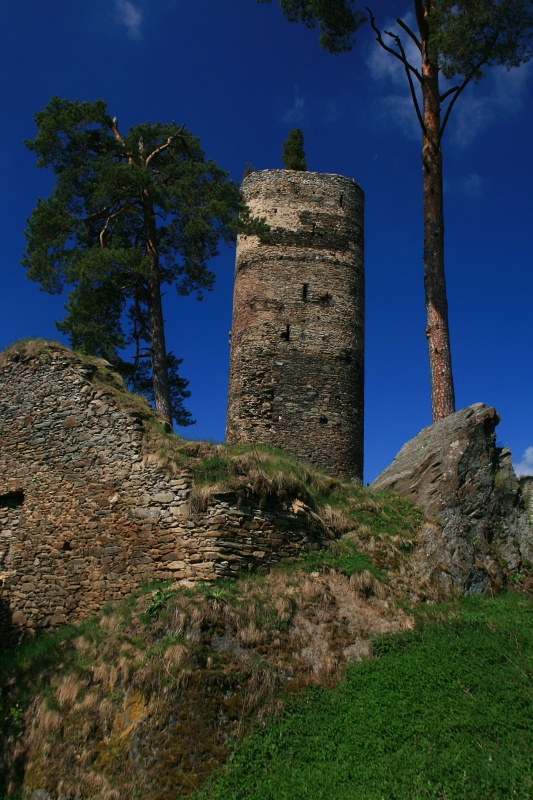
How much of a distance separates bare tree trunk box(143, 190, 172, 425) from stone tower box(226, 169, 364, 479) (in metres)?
3.58

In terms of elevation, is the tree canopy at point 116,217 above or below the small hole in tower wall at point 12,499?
above

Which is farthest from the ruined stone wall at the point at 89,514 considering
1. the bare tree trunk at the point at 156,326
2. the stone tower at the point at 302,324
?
the stone tower at the point at 302,324

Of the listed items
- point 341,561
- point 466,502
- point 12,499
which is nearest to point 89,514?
point 12,499

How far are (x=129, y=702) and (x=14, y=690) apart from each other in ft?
5.33

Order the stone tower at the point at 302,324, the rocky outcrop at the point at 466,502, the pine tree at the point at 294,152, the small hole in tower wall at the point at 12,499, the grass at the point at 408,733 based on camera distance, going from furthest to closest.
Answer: the pine tree at the point at 294,152 < the stone tower at the point at 302,324 < the small hole in tower wall at the point at 12,499 < the rocky outcrop at the point at 466,502 < the grass at the point at 408,733

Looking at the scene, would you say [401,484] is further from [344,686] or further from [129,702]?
[129,702]

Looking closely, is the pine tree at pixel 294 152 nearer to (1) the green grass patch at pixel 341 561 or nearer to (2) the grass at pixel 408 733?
(1) the green grass patch at pixel 341 561

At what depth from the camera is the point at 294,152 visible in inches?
847

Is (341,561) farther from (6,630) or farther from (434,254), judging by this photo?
(434,254)

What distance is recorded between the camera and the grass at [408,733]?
5.69 metres

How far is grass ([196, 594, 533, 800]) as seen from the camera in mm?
5688

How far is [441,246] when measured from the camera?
1420 centimetres

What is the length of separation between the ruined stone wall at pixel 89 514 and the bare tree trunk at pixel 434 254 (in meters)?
5.29

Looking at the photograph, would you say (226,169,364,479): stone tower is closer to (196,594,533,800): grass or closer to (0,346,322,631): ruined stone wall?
(0,346,322,631): ruined stone wall
